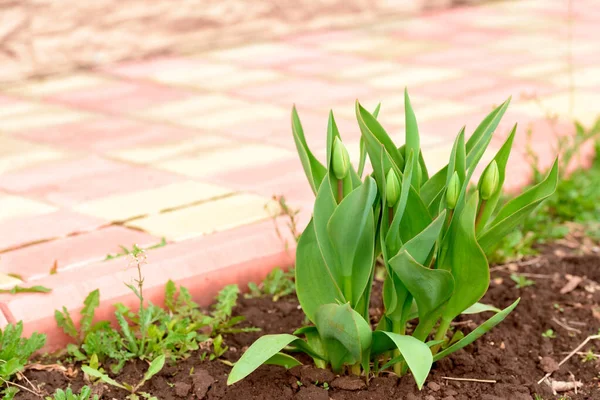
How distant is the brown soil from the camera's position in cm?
220

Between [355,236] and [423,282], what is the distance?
0.54ft

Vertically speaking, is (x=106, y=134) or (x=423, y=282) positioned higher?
(x=423, y=282)

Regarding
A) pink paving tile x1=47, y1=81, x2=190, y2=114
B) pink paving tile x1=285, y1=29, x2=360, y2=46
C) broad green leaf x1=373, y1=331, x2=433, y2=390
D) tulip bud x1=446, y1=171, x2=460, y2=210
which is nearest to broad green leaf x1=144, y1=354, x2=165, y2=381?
broad green leaf x1=373, y1=331, x2=433, y2=390

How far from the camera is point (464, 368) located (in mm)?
2342

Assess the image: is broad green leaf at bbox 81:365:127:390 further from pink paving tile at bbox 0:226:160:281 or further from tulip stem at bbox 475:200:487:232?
tulip stem at bbox 475:200:487:232

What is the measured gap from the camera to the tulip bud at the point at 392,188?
6.46ft

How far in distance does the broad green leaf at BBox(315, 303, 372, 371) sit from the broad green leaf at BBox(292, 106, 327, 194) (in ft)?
0.89

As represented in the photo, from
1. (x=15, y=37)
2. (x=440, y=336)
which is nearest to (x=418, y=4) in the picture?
(x=15, y=37)

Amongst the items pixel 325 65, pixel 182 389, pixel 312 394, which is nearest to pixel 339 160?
pixel 312 394

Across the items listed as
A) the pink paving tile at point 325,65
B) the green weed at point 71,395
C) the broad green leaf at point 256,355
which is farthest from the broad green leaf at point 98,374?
the pink paving tile at point 325,65

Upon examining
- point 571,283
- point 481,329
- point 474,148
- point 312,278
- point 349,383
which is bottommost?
point 571,283

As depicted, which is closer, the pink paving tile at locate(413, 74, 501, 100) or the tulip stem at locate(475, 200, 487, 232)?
the tulip stem at locate(475, 200, 487, 232)

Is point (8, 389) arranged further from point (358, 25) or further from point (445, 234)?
point (358, 25)

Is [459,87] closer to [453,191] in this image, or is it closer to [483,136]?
[483,136]
